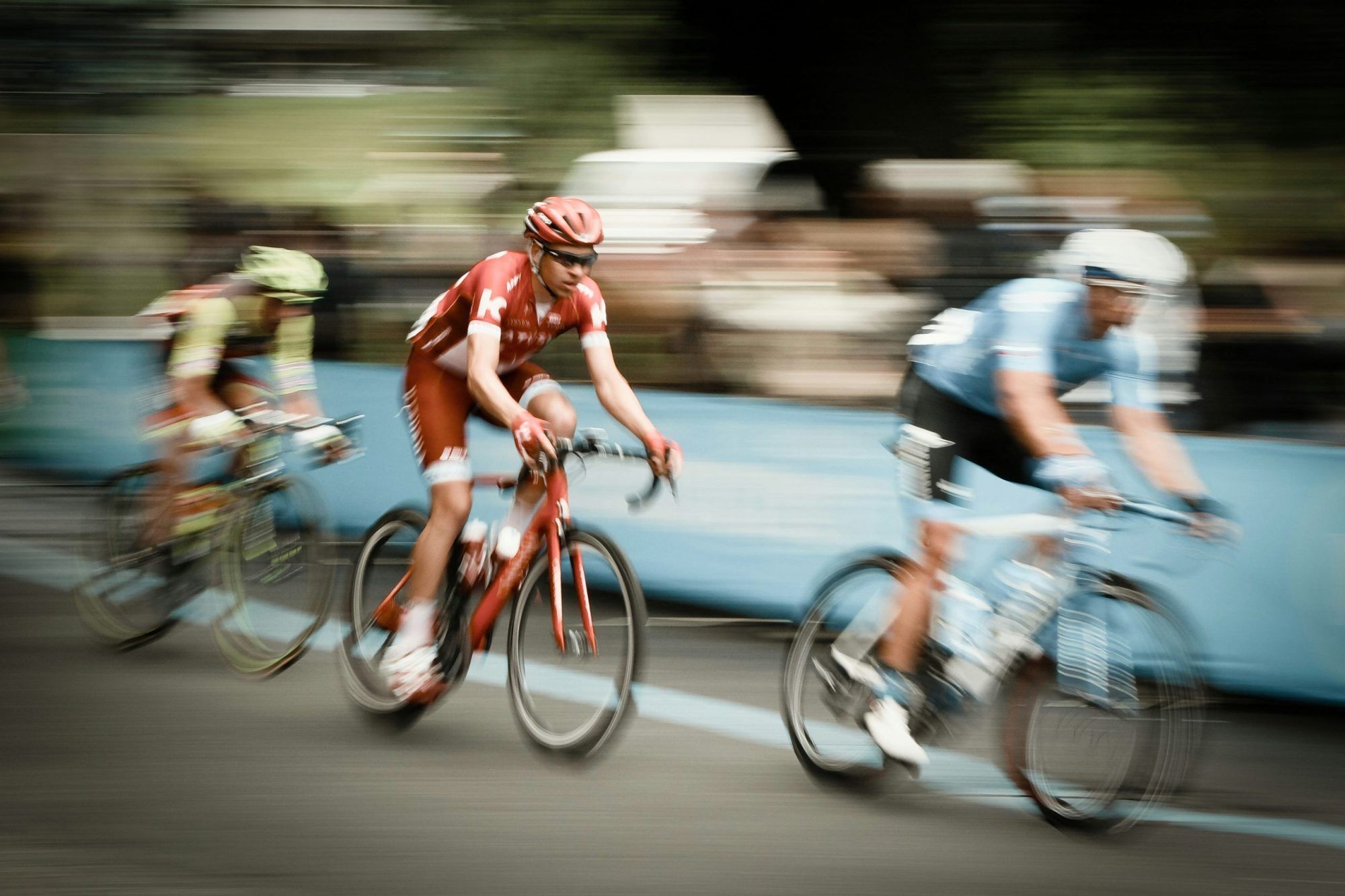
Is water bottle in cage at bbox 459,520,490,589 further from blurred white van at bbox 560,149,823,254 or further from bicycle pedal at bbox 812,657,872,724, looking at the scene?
blurred white van at bbox 560,149,823,254

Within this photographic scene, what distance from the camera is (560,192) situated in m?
11.2

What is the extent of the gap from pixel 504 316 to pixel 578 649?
1138 millimetres

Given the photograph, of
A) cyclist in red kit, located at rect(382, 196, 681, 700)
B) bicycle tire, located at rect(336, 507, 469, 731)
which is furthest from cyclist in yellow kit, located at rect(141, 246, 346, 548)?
cyclist in red kit, located at rect(382, 196, 681, 700)

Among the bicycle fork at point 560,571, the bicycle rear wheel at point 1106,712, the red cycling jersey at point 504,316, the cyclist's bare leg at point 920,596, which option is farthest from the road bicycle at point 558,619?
the bicycle rear wheel at point 1106,712

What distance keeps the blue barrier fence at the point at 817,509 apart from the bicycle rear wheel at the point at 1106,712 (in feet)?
5.71

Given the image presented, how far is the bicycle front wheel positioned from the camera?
17.3 feet

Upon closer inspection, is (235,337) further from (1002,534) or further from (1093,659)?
(1093,659)

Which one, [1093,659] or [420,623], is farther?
[420,623]

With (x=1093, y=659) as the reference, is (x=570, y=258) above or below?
above

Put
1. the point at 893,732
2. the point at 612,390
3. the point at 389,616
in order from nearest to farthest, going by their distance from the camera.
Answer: the point at 893,732
the point at 612,390
the point at 389,616

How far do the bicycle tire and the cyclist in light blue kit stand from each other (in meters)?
1.64

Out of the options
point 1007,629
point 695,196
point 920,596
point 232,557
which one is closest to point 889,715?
point 920,596

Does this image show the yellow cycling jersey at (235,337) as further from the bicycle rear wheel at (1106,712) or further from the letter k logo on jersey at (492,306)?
the bicycle rear wheel at (1106,712)

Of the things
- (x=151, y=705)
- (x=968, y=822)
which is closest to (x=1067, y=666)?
(x=968, y=822)
